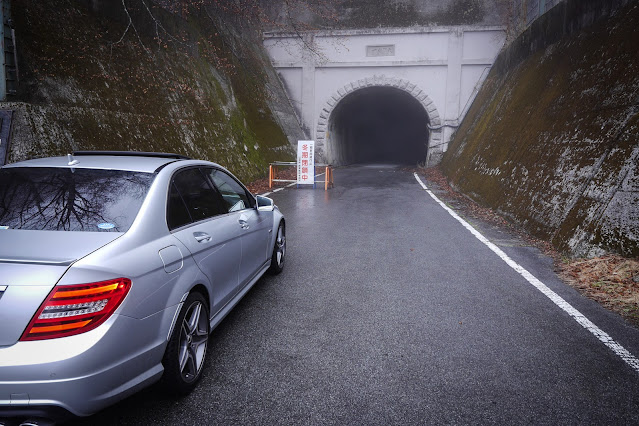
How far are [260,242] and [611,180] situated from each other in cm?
537

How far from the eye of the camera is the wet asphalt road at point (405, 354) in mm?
2730

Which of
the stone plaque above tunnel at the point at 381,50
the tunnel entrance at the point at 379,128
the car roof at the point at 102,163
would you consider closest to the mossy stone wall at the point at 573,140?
the car roof at the point at 102,163

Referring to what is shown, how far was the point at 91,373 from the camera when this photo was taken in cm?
219

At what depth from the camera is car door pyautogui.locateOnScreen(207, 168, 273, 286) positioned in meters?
A: 4.28

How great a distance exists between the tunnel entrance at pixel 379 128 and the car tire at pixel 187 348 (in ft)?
84.8

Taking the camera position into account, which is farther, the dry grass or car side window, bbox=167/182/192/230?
the dry grass

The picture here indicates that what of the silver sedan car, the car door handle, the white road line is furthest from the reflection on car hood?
the white road line

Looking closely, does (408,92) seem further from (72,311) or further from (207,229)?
(72,311)

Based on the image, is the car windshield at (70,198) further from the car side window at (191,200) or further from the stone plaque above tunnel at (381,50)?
the stone plaque above tunnel at (381,50)

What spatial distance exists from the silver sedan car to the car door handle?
0.01 meters

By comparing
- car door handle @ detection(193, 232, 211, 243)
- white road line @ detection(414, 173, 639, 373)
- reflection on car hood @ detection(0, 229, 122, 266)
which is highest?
reflection on car hood @ detection(0, 229, 122, 266)

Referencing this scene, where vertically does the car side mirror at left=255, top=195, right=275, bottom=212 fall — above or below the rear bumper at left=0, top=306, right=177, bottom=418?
above

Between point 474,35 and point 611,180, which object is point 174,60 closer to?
Result: point 611,180

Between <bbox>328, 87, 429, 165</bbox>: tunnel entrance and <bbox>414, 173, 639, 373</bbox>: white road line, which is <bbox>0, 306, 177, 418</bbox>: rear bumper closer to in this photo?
<bbox>414, 173, 639, 373</bbox>: white road line
